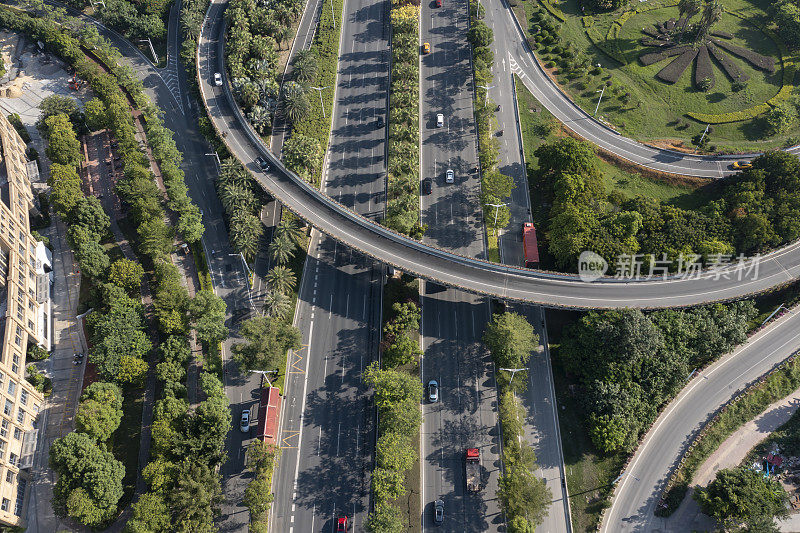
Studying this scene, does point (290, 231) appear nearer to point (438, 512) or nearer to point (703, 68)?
point (438, 512)

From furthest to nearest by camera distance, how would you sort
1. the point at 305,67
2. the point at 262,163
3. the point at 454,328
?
the point at 305,67
the point at 262,163
the point at 454,328

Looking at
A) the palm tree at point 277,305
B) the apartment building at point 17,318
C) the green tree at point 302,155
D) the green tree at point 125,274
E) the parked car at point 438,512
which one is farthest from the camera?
the green tree at point 302,155

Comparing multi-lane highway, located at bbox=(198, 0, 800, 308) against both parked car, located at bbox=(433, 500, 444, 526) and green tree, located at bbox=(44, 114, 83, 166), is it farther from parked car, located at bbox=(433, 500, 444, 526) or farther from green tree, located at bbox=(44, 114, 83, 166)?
green tree, located at bbox=(44, 114, 83, 166)

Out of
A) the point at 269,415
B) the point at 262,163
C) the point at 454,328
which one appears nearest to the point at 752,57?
the point at 454,328

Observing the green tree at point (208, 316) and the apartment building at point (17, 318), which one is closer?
the apartment building at point (17, 318)

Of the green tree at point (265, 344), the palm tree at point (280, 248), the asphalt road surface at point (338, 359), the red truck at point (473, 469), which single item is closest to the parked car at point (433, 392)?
the red truck at point (473, 469)

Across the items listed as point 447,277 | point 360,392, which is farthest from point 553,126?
point 360,392

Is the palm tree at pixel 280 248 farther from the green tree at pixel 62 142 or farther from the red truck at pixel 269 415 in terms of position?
the green tree at pixel 62 142

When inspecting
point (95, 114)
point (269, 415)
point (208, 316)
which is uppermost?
point (95, 114)
